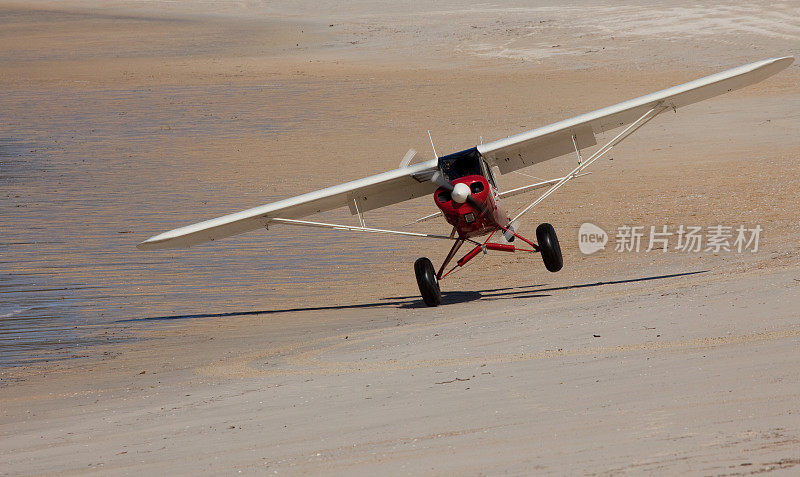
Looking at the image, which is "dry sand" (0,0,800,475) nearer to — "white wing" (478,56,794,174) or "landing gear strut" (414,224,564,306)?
"landing gear strut" (414,224,564,306)

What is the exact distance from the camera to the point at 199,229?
13.4 metres

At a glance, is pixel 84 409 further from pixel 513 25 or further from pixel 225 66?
pixel 513 25

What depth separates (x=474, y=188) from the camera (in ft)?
39.4

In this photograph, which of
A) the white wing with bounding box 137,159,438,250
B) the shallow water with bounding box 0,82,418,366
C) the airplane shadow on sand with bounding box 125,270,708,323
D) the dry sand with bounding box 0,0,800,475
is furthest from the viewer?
the shallow water with bounding box 0,82,418,366

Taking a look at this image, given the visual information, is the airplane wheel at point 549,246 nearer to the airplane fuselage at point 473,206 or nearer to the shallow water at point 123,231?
the airplane fuselage at point 473,206

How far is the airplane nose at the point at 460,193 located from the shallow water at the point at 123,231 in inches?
133

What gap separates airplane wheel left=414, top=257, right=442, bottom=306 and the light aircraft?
0.5 inches

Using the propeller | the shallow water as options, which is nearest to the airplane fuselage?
the propeller

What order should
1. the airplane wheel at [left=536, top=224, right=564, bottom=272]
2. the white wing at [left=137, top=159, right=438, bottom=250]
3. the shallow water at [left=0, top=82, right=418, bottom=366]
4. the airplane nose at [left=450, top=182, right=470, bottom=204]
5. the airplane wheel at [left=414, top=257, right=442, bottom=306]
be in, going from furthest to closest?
the shallow water at [left=0, top=82, right=418, bottom=366] < the white wing at [left=137, top=159, right=438, bottom=250] < the airplane wheel at [left=536, top=224, right=564, bottom=272] < the airplane wheel at [left=414, top=257, right=442, bottom=306] < the airplane nose at [left=450, top=182, right=470, bottom=204]

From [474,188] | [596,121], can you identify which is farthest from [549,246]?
[596,121]

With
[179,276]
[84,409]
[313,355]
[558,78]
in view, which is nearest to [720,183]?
[179,276]

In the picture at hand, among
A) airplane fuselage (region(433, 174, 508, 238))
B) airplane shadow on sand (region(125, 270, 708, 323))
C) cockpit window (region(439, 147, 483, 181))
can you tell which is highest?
cockpit window (region(439, 147, 483, 181))

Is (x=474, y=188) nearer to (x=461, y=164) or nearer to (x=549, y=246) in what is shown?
(x=461, y=164)

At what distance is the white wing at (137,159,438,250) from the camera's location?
13.1 meters
